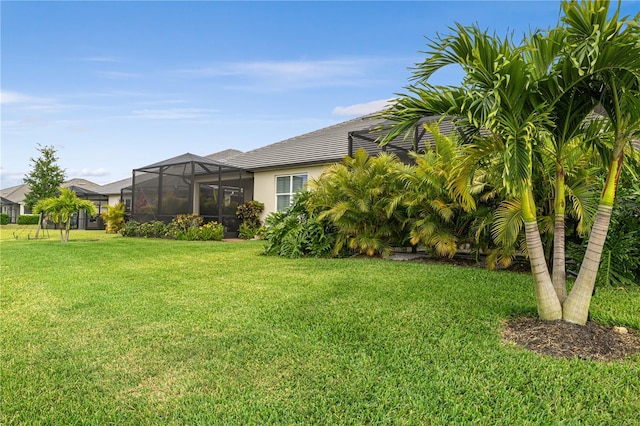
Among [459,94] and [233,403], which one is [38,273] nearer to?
[233,403]

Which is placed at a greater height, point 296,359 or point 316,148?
point 316,148

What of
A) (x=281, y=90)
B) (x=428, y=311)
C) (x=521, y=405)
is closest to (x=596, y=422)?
(x=521, y=405)

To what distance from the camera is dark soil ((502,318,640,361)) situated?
110 inches

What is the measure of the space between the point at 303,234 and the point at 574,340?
659cm

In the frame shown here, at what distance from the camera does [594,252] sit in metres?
3.11

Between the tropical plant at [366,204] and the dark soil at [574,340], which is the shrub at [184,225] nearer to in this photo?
the tropical plant at [366,204]

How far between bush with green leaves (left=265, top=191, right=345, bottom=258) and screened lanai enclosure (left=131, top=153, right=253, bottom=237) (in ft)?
21.3

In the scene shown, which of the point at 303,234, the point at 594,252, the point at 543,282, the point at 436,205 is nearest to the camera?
the point at 594,252

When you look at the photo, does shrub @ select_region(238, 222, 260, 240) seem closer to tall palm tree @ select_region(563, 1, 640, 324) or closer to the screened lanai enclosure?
the screened lanai enclosure

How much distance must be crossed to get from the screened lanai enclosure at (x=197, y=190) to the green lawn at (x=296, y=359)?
403 inches

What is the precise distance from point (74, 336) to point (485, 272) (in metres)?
5.88

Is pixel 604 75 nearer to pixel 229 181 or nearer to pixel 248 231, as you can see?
pixel 248 231

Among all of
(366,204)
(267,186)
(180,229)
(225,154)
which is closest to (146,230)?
(180,229)

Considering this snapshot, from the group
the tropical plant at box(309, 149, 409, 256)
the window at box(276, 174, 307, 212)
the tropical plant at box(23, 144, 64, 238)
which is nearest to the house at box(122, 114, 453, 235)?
the window at box(276, 174, 307, 212)
